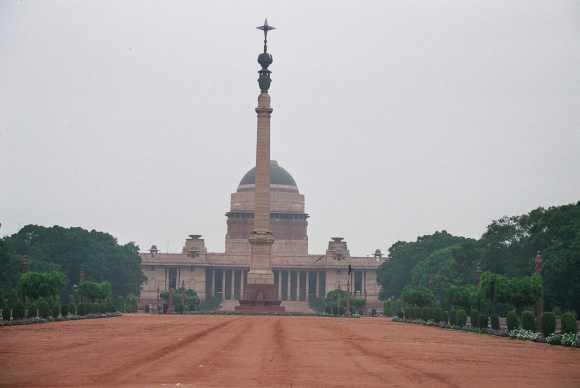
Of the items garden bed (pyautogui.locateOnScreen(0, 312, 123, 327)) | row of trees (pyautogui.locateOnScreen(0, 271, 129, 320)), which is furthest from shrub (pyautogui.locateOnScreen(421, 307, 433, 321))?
row of trees (pyautogui.locateOnScreen(0, 271, 129, 320))

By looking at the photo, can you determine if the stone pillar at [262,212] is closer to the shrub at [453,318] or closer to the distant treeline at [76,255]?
the distant treeline at [76,255]

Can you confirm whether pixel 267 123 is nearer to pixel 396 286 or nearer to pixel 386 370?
pixel 396 286

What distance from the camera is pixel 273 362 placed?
38250 mm

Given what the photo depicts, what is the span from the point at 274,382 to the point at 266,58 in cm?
11685

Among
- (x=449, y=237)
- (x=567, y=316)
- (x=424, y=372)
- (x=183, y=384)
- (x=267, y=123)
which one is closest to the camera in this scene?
(x=183, y=384)

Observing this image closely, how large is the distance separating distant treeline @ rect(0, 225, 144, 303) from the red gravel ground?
87.6 m

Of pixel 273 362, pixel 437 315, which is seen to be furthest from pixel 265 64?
pixel 273 362

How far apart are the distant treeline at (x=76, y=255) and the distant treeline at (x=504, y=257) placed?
41.4 meters

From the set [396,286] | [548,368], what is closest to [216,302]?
[396,286]

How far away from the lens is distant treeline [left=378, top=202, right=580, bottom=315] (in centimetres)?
9662

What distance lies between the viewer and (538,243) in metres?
111

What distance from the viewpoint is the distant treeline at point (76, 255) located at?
14588cm

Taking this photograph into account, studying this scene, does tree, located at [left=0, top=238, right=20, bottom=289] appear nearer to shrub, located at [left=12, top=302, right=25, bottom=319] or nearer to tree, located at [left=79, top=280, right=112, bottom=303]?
tree, located at [left=79, top=280, right=112, bottom=303]

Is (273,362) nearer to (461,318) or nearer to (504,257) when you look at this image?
(461,318)
